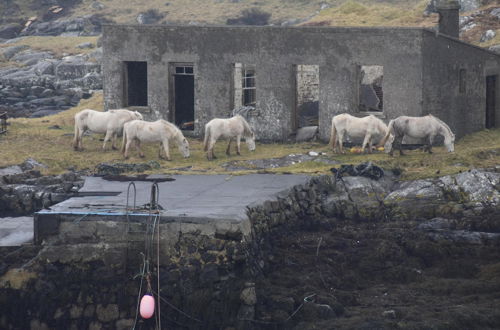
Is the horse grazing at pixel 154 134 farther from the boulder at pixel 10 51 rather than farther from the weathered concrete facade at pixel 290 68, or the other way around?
the boulder at pixel 10 51

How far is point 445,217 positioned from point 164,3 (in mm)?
63404

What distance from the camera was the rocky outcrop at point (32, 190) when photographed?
26.7m

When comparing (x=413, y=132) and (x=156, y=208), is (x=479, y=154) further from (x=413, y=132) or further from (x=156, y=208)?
(x=156, y=208)

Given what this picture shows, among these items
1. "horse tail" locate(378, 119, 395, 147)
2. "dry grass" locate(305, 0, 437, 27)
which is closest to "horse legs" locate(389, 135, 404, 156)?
"horse tail" locate(378, 119, 395, 147)

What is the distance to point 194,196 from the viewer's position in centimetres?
2383

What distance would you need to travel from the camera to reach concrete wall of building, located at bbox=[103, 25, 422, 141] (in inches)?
1282

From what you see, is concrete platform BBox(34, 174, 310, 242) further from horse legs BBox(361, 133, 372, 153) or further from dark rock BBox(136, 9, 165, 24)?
dark rock BBox(136, 9, 165, 24)

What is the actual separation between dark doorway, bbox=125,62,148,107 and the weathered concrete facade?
0.33 m

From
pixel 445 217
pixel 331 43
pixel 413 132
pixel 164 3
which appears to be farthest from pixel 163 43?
pixel 164 3

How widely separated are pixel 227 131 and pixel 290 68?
3.95m

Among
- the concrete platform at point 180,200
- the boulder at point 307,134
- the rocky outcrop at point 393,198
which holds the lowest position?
the rocky outcrop at point 393,198

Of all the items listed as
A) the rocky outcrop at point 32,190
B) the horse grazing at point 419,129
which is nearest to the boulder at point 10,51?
the rocky outcrop at point 32,190

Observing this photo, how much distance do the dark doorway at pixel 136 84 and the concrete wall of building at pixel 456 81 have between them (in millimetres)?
9481

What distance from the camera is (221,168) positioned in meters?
29.3
